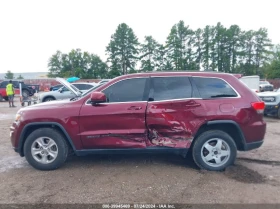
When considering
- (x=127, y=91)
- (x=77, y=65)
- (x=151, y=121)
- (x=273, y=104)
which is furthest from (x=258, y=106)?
(x=77, y=65)

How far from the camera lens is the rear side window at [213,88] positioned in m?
4.10

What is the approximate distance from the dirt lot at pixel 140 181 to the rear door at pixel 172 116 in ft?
1.95

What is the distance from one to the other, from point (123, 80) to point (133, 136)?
1.04 metres

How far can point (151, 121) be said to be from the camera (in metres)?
4.00

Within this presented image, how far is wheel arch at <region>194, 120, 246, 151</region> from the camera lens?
400cm

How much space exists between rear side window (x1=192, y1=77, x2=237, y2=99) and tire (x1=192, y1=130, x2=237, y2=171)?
2.18 feet

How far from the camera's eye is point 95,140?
4.05 m

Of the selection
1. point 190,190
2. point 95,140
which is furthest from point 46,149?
point 190,190

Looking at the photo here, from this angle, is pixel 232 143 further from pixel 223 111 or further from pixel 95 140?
pixel 95 140

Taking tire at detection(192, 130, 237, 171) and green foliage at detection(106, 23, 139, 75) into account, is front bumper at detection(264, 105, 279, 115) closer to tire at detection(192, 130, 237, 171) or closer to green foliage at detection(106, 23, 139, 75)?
tire at detection(192, 130, 237, 171)

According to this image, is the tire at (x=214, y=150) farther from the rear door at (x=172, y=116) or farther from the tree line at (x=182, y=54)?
the tree line at (x=182, y=54)

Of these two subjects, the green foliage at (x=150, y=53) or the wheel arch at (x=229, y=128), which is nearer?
the wheel arch at (x=229, y=128)

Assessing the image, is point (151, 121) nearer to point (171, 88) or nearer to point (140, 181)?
point (171, 88)
